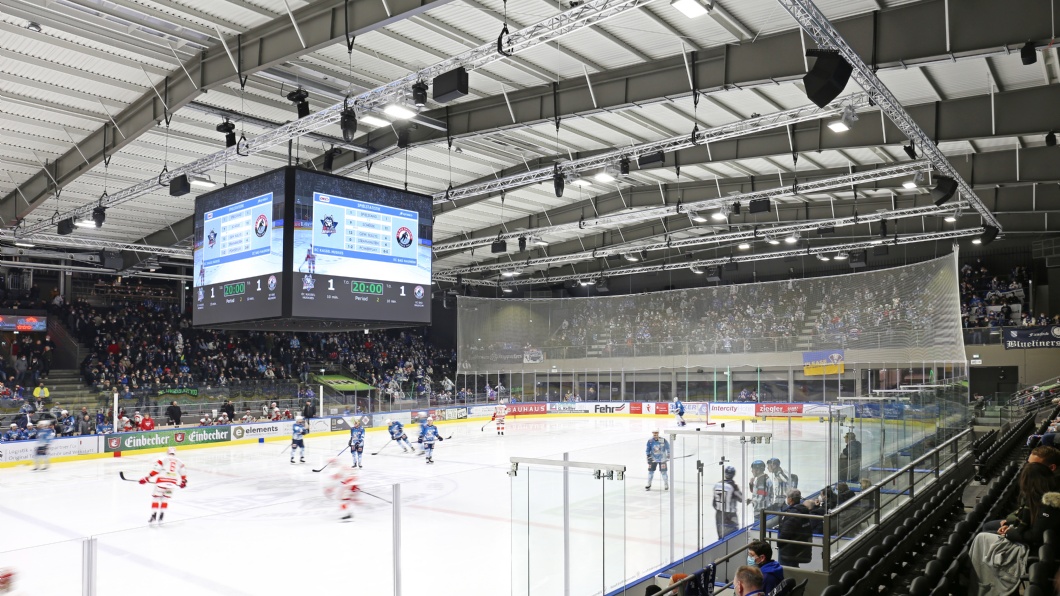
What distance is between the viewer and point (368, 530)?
25.8ft

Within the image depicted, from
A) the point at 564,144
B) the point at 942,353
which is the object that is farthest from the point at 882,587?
the point at 942,353

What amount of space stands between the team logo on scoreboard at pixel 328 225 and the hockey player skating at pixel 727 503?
756 cm

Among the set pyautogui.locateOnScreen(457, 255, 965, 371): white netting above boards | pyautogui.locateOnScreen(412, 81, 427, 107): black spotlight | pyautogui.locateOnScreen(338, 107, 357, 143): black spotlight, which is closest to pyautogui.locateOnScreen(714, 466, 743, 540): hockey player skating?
pyautogui.locateOnScreen(412, 81, 427, 107): black spotlight

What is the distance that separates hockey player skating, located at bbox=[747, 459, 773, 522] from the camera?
984 cm

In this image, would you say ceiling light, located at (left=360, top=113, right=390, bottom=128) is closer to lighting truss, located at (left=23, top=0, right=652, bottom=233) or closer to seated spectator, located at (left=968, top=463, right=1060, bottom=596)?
lighting truss, located at (left=23, top=0, right=652, bottom=233)

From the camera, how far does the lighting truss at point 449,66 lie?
33.3 ft

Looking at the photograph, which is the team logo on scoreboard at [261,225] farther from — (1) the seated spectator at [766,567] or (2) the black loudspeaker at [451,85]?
(1) the seated spectator at [766,567]

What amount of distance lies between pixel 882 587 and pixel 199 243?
12674 millimetres

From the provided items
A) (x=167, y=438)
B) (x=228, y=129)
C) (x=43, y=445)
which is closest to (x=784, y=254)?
(x=228, y=129)

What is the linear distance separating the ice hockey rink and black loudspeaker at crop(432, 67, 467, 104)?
18.2ft

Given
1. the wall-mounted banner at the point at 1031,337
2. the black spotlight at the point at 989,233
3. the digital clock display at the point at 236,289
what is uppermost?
the black spotlight at the point at 989,233

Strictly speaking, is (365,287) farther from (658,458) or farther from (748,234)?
(748,234)

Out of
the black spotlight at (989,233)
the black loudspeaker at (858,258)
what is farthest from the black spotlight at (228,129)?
the black loudspeaker at (858,258)

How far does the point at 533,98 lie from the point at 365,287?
478 cm
